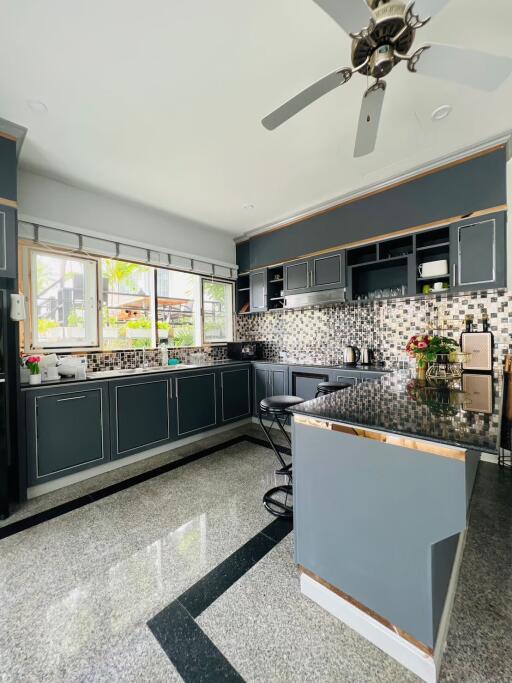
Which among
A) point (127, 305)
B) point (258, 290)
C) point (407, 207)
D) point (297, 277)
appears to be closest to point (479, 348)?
point (407, 207)

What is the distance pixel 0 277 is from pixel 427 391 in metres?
2.98

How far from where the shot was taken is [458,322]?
285 centimetres

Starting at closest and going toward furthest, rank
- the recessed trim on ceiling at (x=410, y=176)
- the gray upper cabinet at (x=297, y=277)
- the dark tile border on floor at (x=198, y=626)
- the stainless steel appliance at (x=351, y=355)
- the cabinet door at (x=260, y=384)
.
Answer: the dark tile border on floor at (x=198, y=626) → the recessed trim on ceiling at (x=410, y=176) → the stainless steel appliance at (x=351, y=355) → the gray upper cabinet at (x=297, y=277) → the cabinet door at (x=260, y=384)

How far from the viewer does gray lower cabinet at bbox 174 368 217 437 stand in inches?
129

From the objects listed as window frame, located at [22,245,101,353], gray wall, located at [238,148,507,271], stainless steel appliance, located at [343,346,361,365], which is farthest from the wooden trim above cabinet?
window frame, located at [22,245,101,353]

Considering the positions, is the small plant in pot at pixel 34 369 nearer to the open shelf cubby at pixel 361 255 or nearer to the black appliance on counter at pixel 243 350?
the black appliance on counter at pixel 243 350

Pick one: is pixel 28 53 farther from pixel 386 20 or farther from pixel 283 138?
pixel 386 20

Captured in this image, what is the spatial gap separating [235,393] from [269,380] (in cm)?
50

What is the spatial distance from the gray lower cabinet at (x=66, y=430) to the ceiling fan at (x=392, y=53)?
2.54 metres

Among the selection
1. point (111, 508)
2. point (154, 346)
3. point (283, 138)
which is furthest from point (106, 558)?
point (283, 138)

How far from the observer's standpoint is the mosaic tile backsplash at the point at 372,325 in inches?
105

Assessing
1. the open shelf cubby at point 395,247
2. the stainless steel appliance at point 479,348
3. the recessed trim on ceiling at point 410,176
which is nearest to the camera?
the recessed trim on ceiling at point 410,176

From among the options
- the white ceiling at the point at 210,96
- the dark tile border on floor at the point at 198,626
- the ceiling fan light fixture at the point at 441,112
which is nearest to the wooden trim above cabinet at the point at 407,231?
the white ceiling at the point at 210,96

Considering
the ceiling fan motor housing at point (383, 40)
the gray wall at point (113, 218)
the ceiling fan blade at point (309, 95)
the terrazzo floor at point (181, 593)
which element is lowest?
the terrazzo floor at point (181, 593)
